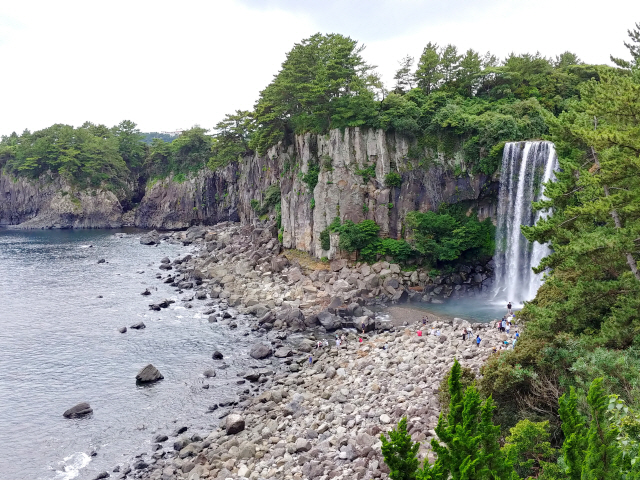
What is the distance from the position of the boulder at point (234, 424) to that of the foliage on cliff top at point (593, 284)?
13527 mm

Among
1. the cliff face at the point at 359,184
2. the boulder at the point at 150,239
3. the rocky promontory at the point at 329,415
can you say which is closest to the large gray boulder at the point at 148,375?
the rocky promontory at the point at 329,415

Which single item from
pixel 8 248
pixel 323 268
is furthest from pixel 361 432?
pixel 8 248

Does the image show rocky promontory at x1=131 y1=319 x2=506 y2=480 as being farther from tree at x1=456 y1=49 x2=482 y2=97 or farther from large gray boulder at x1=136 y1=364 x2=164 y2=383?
tree at x1=456 y1=49 x2=482 y2=97

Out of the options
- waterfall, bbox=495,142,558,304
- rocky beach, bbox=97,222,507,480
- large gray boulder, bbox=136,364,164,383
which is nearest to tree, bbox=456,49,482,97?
waterfall, bbox=495,142,558,304

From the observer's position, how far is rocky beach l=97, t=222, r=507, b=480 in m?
19.9

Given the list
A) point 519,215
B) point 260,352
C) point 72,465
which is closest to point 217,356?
point 260,352

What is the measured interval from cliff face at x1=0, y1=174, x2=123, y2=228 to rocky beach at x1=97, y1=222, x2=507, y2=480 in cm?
6521

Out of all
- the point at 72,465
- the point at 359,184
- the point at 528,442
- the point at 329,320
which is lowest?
the point at 72,465

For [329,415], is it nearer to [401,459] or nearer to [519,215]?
[401,459]

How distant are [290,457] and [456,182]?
37180mm

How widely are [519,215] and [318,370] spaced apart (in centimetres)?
2658

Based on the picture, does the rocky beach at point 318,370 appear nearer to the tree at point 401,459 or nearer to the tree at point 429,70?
the tree at point 401,459

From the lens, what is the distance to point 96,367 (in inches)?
1307

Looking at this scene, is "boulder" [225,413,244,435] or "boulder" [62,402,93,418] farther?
"boulder" [62,402,93,418]
